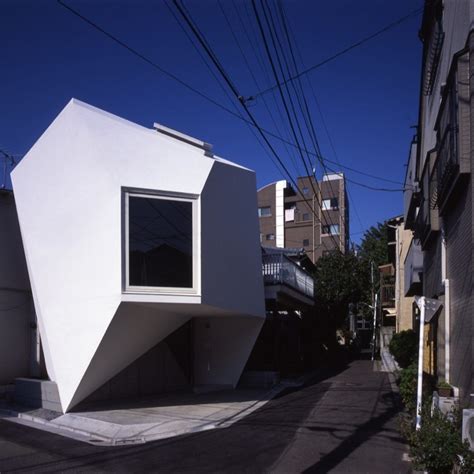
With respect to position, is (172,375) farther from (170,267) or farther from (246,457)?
(246,457)

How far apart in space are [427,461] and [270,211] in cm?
4990

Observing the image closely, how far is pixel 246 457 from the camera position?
33.4ft

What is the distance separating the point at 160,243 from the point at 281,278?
6421 millimetres

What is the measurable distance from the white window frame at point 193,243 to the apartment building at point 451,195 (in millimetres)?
5952

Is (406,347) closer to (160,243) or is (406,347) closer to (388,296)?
(160,243)

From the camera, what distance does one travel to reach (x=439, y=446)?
25.1 feet

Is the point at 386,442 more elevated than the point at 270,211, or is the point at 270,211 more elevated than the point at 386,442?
the point at 270,211

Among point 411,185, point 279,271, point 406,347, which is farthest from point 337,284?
point 406,347

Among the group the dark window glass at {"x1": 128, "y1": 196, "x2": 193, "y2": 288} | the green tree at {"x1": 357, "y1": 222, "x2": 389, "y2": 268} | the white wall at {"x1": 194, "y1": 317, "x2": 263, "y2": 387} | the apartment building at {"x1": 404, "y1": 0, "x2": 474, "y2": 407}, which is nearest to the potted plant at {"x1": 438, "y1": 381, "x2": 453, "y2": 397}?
the apartment building at {"x1": 404, "y1": 0, "x2": 474, "y2": 407}

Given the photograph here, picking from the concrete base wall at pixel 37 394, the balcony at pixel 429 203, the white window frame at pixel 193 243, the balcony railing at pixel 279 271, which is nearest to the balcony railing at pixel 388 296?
the balcony railing at pixel 279 271

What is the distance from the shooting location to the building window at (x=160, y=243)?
591 inches

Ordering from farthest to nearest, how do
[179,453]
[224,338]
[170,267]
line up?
[224,338] < [170,267] < [179,453]

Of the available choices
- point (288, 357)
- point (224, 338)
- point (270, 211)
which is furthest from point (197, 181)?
point (270, 211)

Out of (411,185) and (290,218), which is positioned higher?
(290,218)
